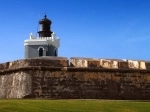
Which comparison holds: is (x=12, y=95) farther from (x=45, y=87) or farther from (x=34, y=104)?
(x=34, y=104)

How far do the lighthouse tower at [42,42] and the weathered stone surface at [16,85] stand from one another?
29.6 metres

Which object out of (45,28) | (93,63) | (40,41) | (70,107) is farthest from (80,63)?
(45,28)

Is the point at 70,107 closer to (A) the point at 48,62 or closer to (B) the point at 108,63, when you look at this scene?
(A) the point at 48,62

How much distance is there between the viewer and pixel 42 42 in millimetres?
45375

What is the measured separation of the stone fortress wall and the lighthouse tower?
98.6 feet

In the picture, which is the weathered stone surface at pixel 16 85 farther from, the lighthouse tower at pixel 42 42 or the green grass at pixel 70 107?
the lighthouse tower at pixel 42 42

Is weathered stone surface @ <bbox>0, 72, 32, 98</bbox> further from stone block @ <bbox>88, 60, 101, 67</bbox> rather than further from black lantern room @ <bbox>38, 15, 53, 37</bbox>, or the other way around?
black lantern room @ <bbox>38, 15, 53, 37</bbox>

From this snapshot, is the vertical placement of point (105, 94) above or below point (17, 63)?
below

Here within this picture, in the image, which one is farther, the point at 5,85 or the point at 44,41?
the point at 44,41

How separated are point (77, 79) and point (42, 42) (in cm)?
3140

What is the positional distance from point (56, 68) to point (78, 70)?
0.93 meters

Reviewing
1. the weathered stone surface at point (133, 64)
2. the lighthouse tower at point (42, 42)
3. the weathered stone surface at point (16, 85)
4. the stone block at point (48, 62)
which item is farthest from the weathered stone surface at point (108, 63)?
the lighthouse tower at point (42, 42)

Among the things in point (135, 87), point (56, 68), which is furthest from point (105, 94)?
point (56, 68)

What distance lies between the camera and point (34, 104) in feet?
32.6
